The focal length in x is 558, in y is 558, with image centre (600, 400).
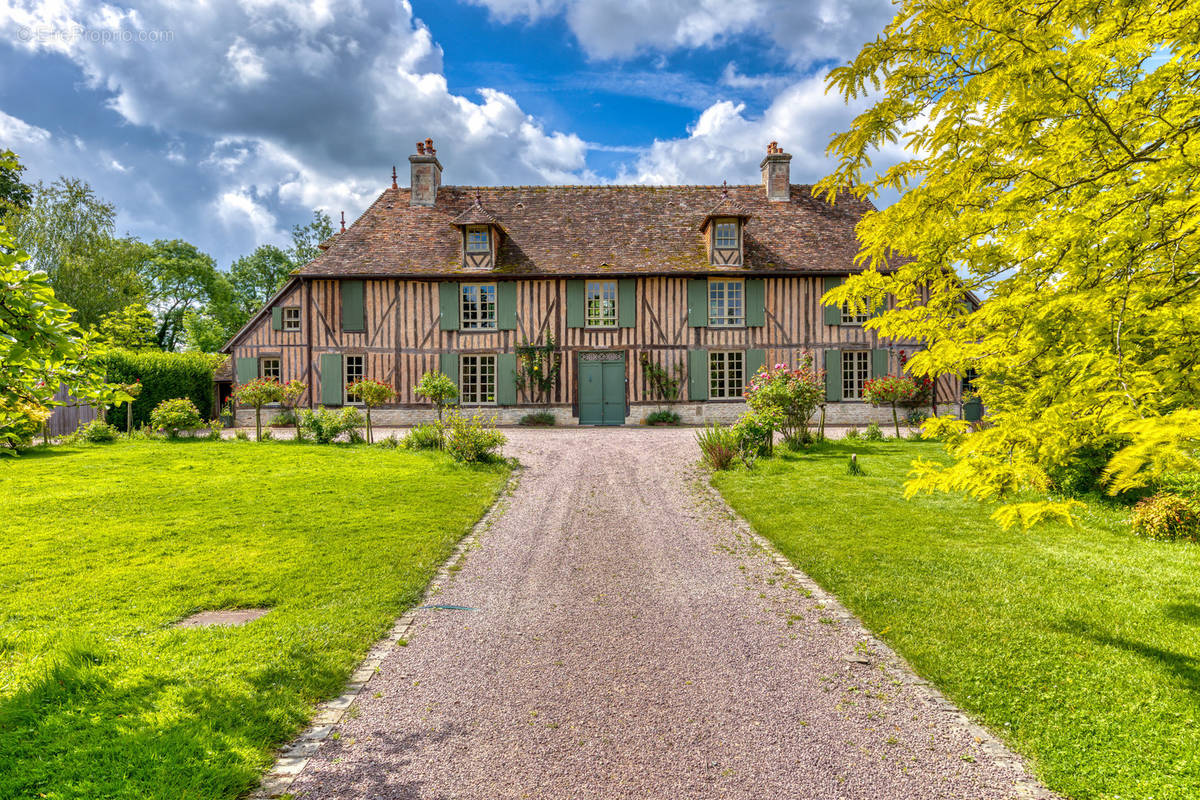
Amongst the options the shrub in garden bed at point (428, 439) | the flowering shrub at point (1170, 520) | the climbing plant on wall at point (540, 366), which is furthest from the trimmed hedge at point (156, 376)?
the flowering shrub at point (1170, 520)

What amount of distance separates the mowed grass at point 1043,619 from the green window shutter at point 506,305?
12496 millimetres

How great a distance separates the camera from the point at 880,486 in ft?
30.9

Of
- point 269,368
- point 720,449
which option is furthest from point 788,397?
point 269,368

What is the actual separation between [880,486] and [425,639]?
7954 millimetres

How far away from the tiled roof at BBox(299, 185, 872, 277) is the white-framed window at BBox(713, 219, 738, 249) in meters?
0.65

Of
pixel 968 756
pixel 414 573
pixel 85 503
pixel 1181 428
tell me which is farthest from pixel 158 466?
pixel 1181 428

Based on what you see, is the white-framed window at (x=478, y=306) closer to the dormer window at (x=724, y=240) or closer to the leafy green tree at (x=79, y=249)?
the dormer window at (x=724, y=240)

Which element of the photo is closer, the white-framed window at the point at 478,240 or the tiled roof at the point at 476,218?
the tiled roof at the point at 476,218

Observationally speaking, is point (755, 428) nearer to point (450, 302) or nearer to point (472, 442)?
point (472, 442)

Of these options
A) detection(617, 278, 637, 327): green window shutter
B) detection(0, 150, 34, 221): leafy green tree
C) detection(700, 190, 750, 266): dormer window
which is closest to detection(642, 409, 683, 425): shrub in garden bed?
detection(617, 278, 637, 327): green window shutter

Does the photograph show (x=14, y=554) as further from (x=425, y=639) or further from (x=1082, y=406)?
(x=1082, y=406)

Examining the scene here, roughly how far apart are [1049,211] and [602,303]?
15.7 metres

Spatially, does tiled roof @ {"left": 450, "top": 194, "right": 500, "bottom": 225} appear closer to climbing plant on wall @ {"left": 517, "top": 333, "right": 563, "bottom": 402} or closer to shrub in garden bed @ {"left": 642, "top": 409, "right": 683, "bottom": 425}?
climbing plant on wall @ {"left": 517, "top": 333, "right": 563, "bottom": 402}

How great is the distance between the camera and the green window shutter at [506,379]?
1892 cm
